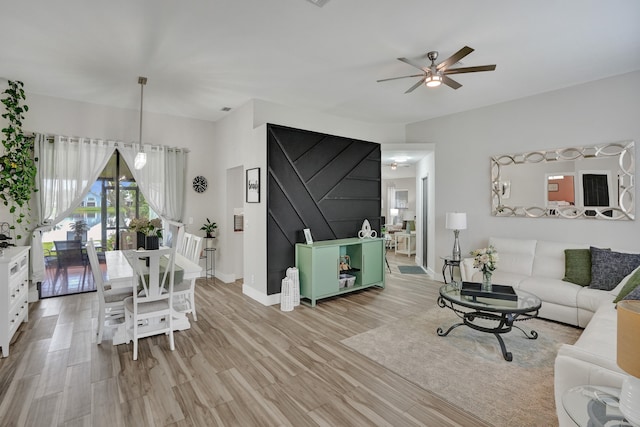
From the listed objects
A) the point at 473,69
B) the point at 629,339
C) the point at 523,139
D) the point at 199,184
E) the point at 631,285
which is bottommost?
the point at 631,285

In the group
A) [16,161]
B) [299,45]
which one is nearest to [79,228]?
[16,161]

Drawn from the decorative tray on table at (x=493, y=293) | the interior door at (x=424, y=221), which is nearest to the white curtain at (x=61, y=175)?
the decorative tray on table at (x=493, y=293)

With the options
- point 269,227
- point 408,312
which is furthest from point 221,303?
point 408,312

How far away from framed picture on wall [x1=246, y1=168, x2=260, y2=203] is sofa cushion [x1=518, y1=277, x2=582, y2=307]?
3.82 meters

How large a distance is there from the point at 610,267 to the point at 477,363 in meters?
2.22

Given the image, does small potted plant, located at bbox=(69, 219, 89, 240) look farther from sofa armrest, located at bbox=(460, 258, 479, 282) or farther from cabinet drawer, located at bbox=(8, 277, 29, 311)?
sofa armrest, located at bbox=(460, 258, 479, 282)

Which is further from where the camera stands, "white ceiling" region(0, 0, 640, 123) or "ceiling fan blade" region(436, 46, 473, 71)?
"ceiling fan blade" region(436, 46, 473, 71)

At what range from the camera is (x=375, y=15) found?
2.71 meters

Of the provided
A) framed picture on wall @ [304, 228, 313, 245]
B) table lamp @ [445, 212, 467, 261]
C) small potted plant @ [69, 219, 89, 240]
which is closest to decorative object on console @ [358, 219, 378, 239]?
framed picture on wall @ [304, 228, 313, 245]

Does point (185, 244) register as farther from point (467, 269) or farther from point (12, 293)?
point (467, 269)

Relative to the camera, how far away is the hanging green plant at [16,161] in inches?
160

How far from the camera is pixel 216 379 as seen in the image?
2.55m

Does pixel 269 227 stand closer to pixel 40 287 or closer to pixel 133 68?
pixel 133 68

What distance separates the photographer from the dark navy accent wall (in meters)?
4.56
